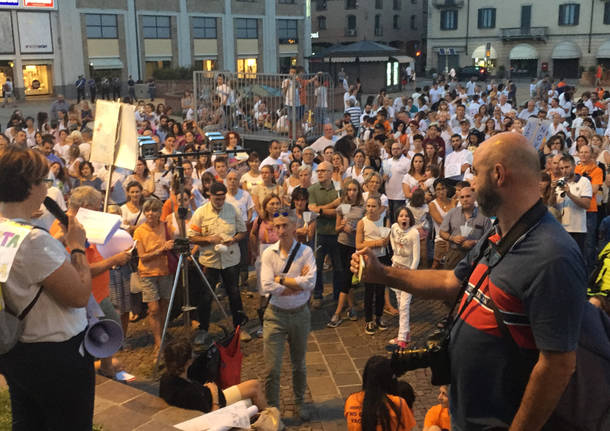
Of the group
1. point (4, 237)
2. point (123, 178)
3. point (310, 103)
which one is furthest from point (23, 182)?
point (310, 103)

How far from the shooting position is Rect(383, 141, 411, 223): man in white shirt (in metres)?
10.8

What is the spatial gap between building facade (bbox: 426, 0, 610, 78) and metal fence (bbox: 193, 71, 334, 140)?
45453 mm

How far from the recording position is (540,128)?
11570mm

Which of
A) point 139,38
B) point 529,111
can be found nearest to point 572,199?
point 529,111

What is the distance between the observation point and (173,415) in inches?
168

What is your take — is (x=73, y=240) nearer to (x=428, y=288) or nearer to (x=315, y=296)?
(x=428, y=288)

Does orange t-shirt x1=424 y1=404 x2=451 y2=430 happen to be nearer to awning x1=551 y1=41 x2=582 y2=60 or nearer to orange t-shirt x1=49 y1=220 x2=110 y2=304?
orange t-shirt x1=49 y1=220 x2=110 y2=304

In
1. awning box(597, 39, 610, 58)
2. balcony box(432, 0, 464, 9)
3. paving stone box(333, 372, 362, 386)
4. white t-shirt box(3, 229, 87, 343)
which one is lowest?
paving stone box(333, 372, 362, 386)

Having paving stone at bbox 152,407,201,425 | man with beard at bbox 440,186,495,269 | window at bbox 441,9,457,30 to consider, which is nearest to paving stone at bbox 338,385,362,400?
man with beard at bbox 440,186,495,269

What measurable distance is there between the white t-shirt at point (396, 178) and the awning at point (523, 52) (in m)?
56.7

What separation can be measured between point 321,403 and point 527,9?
63470 mm

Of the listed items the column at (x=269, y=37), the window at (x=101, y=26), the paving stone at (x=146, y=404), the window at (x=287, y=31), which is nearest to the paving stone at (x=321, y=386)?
the paving stone at (x=146, y=404)

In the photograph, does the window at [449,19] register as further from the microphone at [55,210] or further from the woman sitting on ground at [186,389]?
the microphone at [55,210]

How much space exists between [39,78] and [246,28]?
1727cm
